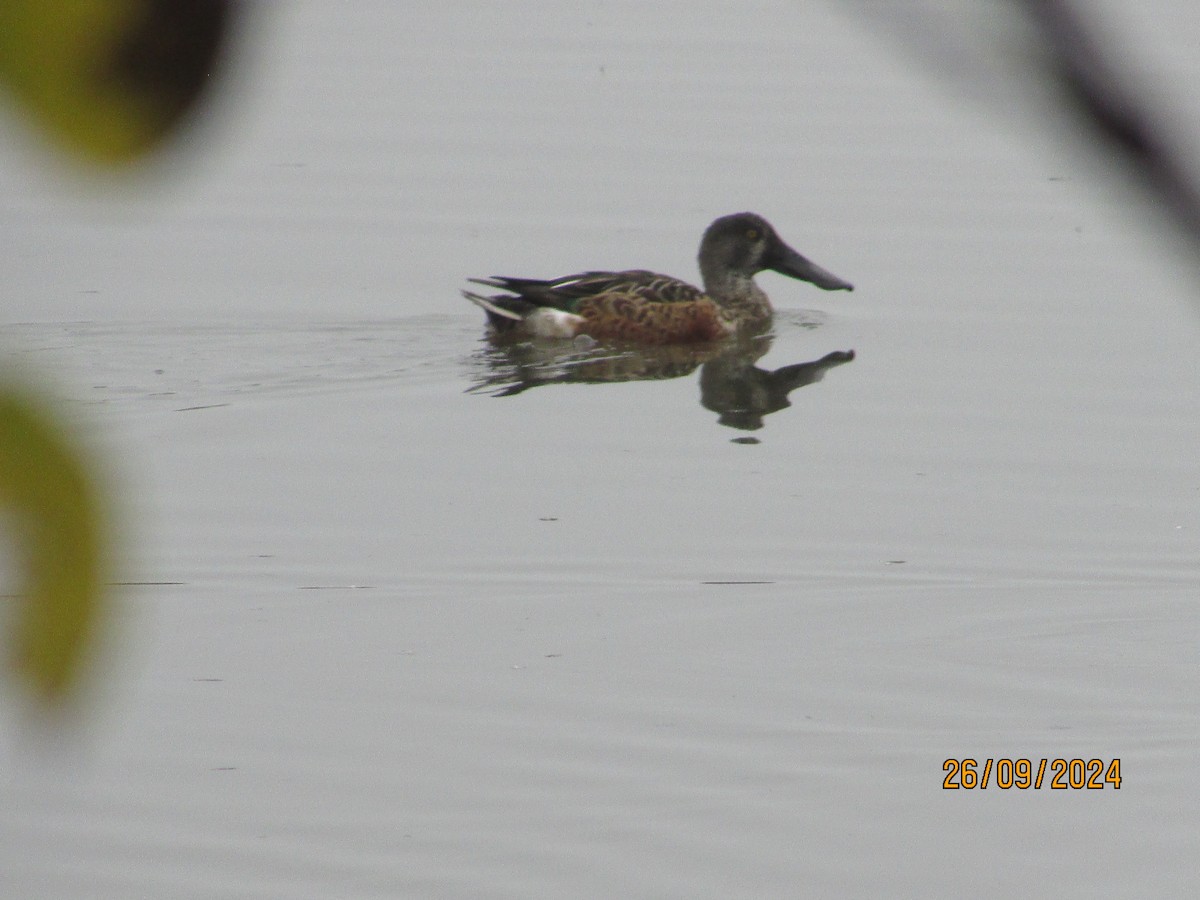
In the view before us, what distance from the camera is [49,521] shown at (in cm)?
40

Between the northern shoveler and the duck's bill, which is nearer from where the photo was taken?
the northern shoveler

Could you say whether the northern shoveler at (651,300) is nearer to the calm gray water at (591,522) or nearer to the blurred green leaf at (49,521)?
the calm gray water at (591,522)

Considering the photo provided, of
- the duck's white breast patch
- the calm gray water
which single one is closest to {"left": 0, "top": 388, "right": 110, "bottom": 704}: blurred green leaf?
the calm gray water

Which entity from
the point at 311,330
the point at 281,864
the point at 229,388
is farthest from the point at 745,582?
the point at 311,330

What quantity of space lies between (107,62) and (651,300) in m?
11.4

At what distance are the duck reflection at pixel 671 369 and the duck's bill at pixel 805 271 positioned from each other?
1.65 ft

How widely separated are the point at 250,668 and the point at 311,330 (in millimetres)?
5214

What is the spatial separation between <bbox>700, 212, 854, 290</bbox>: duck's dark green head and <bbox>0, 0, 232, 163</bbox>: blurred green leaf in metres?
12.1

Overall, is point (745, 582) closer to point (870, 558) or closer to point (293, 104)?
point (870, 558)

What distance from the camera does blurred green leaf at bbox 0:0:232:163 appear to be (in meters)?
0.38
